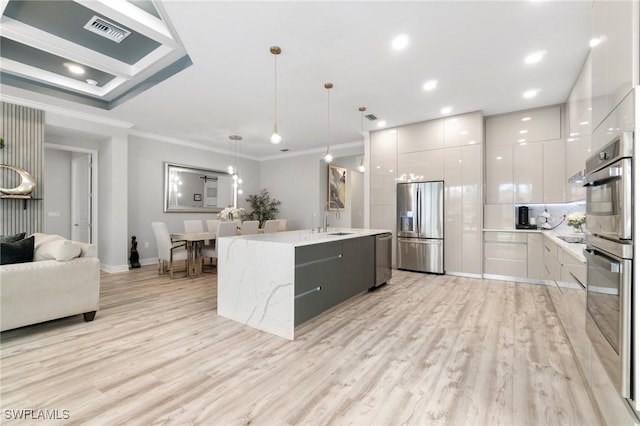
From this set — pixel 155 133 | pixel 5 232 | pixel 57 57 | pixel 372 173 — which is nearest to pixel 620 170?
pixel 372 173

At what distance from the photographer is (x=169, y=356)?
225cm

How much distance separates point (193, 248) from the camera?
5.12 m

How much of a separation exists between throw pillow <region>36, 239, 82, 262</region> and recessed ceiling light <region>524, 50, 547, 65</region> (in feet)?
16.9

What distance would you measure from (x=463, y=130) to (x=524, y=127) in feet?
3.01

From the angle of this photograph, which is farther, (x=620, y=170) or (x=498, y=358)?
(x=498, y=358)

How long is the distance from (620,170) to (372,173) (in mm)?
4746

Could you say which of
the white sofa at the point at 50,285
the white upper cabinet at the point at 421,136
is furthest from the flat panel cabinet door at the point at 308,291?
the white upper cabinet at the point at 421,136

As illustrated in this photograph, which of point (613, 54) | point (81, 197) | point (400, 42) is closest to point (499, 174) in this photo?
point (400, 42)

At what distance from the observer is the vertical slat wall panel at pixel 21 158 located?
4148 mm

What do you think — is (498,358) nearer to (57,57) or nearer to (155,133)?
(57,57)

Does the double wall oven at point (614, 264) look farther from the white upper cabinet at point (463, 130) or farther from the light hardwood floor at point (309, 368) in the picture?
the white upper cabinet at point (463, 130)

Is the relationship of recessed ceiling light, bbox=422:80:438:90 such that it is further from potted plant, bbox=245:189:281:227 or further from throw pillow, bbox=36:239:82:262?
potted plant, bbox=245:189:281:227

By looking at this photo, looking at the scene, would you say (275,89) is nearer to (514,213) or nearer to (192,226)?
(192,226)

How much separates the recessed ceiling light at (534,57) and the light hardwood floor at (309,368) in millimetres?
2819
